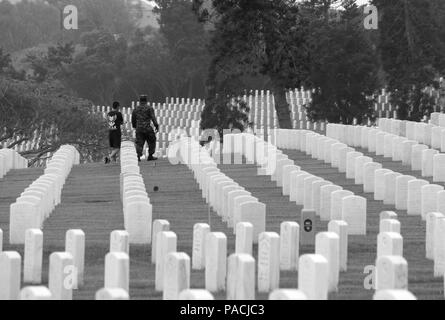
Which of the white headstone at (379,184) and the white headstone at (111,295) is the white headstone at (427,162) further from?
the white headstone at (111,295)

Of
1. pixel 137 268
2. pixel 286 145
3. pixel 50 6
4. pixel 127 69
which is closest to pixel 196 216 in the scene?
pixel 137 268

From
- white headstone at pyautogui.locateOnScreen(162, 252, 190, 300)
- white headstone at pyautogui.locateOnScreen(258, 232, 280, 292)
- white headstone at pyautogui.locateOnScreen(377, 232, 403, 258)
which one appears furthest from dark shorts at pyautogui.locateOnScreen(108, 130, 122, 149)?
white headstone at pyautogui.locateOnScreen(162, 252, 190, 300)

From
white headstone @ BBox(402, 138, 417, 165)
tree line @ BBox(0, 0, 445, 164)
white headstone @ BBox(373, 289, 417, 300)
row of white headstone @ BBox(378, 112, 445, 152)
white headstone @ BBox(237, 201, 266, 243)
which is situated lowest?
white headstone @ BBox(373, 289, 417, 300)

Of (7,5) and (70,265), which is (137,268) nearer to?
(70,265)

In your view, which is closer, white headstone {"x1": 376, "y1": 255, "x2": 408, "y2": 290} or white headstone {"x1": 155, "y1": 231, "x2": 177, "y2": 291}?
white headstone {"x1": 376, "y1": 255, "x2": 408, "y2": 290}

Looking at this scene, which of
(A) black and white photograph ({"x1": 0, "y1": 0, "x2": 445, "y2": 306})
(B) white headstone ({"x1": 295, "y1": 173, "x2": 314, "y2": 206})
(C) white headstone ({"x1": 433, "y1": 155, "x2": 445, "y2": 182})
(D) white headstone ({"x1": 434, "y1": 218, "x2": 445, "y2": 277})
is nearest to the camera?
(A) black and white photograph ({"x1": 0, "y1": 0, "x2": 445, "y2": 306})

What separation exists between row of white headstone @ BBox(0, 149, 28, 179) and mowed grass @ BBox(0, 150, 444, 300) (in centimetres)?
27

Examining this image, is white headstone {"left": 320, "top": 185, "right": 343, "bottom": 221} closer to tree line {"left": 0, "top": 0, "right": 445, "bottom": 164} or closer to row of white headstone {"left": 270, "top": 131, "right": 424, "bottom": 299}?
row of white headstone {"left": 270, "top": 131, "right": 424, "bottom": 299}

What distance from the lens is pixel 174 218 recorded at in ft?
68.7

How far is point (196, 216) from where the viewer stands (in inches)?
840

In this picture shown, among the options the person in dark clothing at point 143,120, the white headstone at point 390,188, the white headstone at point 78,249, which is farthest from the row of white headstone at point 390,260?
the person in dark clothing at point 143,120

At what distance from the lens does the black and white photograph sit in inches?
496

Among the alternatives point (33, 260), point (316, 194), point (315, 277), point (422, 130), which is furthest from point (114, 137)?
point (315, 277)

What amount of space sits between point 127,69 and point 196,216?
73.6 meters
